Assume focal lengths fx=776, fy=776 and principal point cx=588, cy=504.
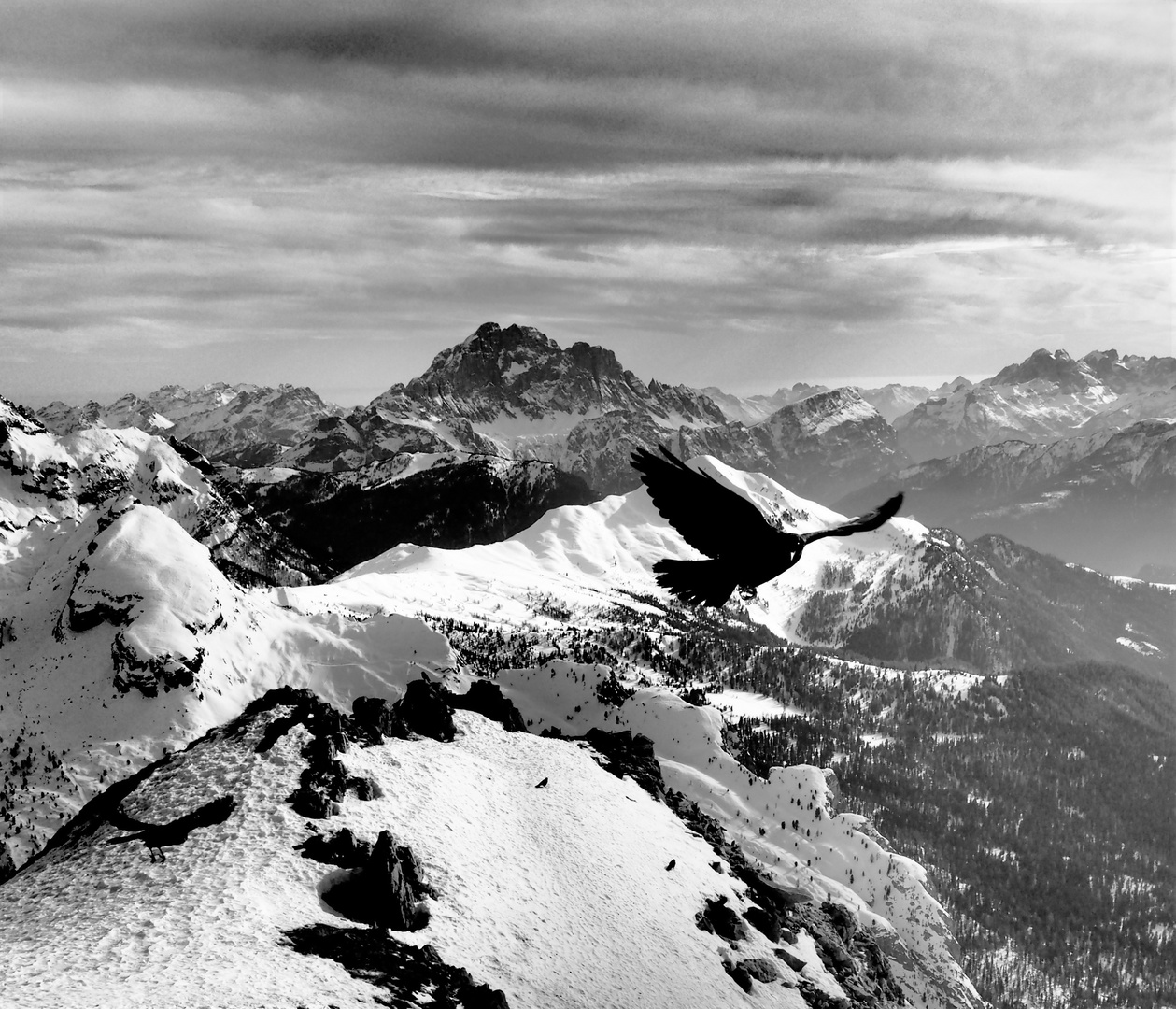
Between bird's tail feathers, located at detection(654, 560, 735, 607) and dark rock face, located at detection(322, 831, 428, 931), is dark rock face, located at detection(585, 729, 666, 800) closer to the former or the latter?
dark rock face, located at detection(322, 831, 428, 931)

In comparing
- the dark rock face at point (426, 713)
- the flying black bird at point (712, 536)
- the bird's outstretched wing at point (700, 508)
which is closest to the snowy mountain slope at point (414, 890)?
the dark rock face at point (426, 713)

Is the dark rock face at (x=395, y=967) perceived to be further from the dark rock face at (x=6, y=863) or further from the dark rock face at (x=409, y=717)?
the dark rock face at (x=6, y=863)

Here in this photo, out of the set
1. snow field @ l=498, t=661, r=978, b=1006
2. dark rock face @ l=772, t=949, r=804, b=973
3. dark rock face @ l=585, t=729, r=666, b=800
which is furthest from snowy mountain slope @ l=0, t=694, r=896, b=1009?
snow field @ l=498, t=661, r=978, b=1006

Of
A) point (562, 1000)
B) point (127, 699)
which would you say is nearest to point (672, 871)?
point (562, 1000)

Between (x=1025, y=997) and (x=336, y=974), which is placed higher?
(x=336, y=974)

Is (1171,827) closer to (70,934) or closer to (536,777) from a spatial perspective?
(536,777)

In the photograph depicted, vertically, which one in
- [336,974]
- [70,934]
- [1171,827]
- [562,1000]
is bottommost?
[1171,827]

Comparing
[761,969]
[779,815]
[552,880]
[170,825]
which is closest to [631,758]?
[779,815]

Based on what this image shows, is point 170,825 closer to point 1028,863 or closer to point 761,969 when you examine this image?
point 761,969
